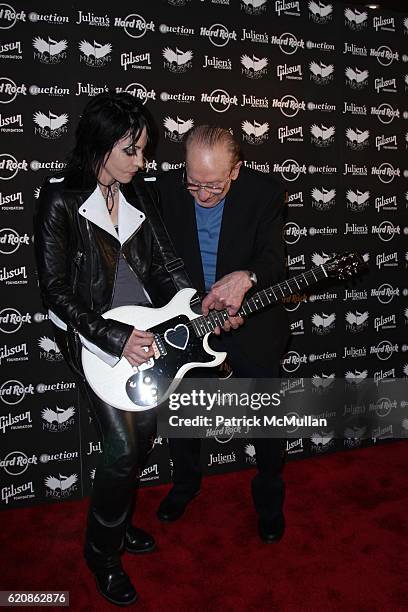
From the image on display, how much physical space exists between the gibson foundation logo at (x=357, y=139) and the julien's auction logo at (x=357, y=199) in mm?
284

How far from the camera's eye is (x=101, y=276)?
231cm

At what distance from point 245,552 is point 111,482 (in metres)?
0.84

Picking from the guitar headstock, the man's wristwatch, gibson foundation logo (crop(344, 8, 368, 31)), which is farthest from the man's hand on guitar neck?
gibson foundation logo (crop(344, 8, 368, 31))

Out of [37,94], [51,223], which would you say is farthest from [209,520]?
[37,94]

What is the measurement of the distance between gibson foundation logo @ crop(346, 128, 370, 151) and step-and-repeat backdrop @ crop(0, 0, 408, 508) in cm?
1

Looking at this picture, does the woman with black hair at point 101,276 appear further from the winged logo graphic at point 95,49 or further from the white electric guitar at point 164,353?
the winged logo graphic at point 95,49

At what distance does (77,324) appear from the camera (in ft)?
7.19

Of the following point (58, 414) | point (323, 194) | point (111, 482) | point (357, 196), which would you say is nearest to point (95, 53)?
point (323, 194)

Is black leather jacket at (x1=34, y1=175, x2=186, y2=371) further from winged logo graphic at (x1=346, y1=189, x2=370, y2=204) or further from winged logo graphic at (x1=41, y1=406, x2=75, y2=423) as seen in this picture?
winged logo graphic at (x1=346, y1=189, x2=370, y2=204)

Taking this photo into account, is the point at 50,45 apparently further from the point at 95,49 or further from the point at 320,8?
the point at 320,8

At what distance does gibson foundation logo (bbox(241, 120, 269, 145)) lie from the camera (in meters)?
3.39

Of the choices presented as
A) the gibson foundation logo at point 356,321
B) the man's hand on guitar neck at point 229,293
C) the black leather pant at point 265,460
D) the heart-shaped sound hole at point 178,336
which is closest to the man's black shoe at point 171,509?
the black leather pant at point 265,460

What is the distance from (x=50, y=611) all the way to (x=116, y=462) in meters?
0.65

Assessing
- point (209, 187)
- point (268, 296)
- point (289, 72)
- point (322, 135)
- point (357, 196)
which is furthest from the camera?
point (357, 196)
